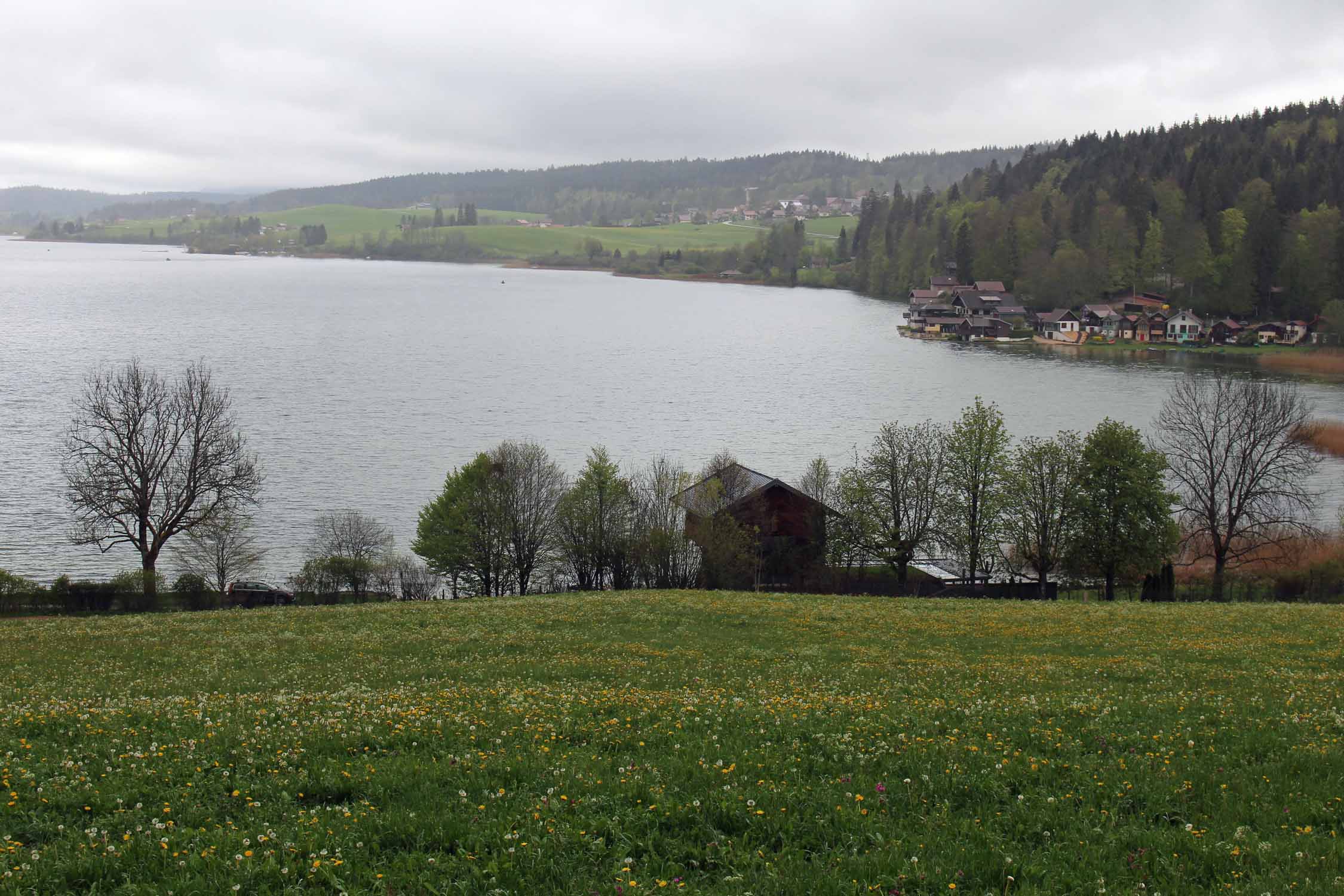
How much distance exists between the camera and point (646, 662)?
675 inches

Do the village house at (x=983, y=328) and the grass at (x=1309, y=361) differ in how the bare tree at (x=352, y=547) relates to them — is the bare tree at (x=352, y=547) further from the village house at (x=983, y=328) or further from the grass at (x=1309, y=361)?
the village house at (x=983, y=328)

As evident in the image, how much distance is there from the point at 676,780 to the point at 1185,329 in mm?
137092

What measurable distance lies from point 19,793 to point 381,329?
397ft

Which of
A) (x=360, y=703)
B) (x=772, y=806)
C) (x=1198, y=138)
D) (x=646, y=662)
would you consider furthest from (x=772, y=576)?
(x=1198, y=138)

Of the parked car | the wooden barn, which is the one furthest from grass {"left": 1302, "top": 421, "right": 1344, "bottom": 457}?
the parked car

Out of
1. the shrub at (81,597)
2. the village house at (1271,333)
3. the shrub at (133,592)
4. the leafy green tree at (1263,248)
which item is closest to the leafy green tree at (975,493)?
the shrub at (133,592)

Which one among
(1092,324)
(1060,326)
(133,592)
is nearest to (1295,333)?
(1092,324)

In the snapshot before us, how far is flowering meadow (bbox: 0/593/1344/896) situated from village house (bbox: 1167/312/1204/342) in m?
124

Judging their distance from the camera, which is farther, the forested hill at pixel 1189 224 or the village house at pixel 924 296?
the village house at pixel 924 296

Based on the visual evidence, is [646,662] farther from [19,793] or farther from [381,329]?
[381,329]

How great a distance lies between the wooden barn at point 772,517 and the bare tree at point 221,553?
19.0 metres

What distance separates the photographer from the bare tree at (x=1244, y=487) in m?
42.0

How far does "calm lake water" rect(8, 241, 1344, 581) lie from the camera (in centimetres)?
5272

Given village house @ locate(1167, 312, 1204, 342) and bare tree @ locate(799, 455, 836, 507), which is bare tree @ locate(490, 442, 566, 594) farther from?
village house @ locate(1167, 312, 1204, 342)
